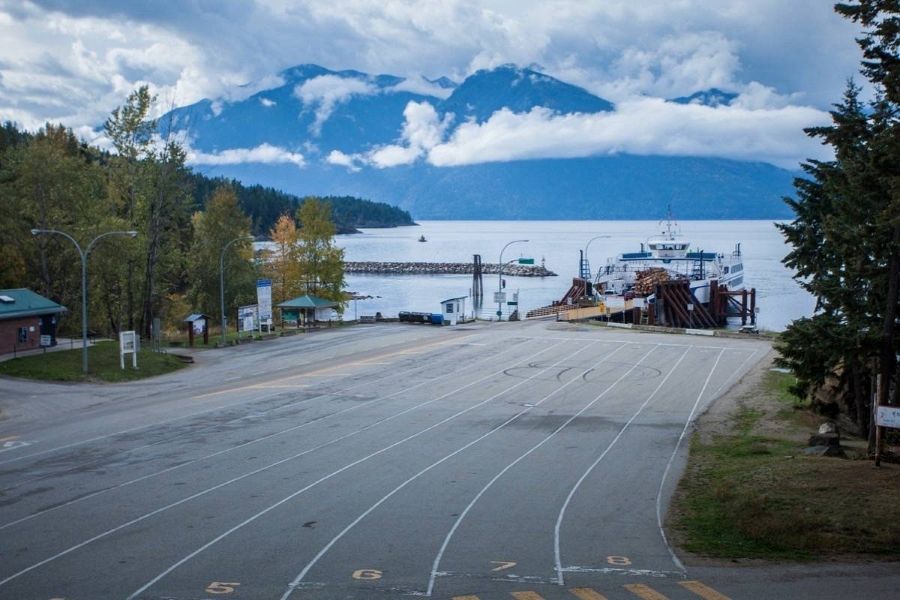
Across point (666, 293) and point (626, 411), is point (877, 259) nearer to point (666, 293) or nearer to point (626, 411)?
point (626, 411)

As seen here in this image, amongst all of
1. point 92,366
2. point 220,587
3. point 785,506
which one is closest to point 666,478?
point 785,506

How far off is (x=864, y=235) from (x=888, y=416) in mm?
4726

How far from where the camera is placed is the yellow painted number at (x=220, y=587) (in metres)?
13.6

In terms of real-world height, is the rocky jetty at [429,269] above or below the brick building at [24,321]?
above

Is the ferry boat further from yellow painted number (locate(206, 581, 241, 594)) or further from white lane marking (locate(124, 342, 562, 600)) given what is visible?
yellow painted number (locate(206, 581, 241, 594))

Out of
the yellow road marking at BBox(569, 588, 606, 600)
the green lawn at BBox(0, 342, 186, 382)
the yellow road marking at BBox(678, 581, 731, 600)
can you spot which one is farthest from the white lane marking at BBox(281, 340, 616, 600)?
the green lawn at BBox(0, 342, 186, 382)

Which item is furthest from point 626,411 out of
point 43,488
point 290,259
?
point 290,259

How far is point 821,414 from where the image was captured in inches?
1201

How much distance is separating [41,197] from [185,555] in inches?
1908

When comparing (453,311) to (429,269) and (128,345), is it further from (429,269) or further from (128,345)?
(429,269)

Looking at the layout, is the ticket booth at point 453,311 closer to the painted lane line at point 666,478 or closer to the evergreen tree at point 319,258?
the evergreen tree at point 319,258

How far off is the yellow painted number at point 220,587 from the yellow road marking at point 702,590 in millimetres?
7167

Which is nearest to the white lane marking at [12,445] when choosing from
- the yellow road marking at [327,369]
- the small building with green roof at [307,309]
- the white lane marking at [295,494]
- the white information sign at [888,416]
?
the yellow road marking at [327,369]

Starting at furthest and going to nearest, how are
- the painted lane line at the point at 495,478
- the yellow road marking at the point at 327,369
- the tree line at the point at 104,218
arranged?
1. the tree line at the point at 104,218
2. the yellow road marking at the point at 327,369
3. the painted lane line at the point at 495,478
